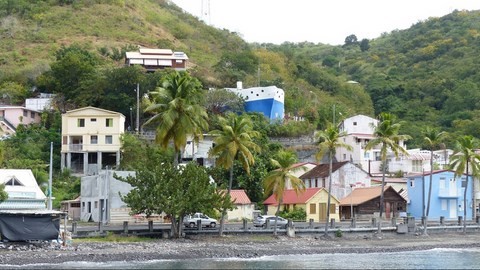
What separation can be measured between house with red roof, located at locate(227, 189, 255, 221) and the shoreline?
35.3 feet

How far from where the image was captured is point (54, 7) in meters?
140

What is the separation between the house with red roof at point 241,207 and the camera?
71750 millimetres

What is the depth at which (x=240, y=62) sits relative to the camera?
118 m

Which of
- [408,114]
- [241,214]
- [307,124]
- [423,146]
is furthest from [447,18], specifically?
[241,214]

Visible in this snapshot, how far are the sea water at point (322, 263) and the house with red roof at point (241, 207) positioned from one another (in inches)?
681

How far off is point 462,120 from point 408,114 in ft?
34.7

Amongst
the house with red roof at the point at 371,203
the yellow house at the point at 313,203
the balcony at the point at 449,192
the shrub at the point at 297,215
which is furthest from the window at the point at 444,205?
the shrub at the point at 297,215

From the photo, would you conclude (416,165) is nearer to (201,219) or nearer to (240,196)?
(240,196)

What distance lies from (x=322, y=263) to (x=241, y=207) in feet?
78.0

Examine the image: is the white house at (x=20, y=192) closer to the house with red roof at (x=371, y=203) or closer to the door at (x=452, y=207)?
the house with red roof at (x=371, y=203)

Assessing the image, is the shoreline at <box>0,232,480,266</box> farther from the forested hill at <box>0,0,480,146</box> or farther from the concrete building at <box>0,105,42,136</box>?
the concrete building at <box>0,105,42,136</box>

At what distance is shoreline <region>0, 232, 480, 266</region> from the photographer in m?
48.4

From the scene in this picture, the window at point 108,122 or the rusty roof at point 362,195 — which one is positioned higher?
the window at point 108,122

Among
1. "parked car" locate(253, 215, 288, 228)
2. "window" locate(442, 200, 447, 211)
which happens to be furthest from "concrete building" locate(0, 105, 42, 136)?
"window" locate(442, 200, 447, 211)
